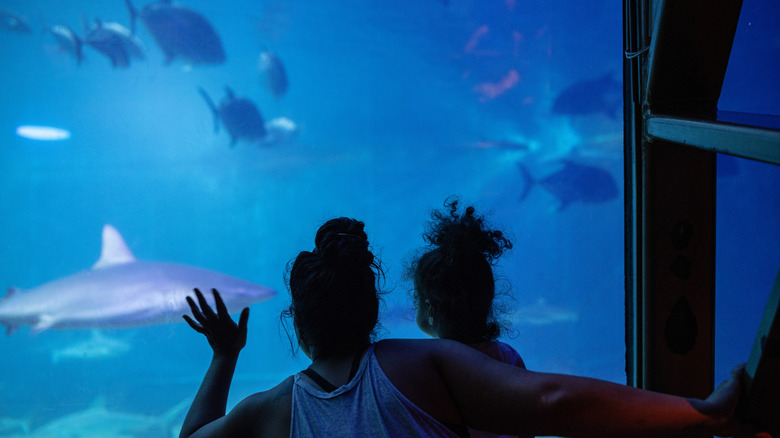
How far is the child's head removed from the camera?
1.25 metres

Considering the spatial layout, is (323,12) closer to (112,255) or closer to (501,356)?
(112,255)

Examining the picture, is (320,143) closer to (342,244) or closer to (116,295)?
(116,295)

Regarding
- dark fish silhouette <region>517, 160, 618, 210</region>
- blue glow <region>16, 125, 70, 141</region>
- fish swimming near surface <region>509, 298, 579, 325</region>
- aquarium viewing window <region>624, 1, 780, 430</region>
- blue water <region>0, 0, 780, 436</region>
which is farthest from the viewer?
blue glow <region>16, 125, 70, 141</region>

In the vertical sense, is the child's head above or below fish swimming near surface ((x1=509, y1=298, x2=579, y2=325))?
below

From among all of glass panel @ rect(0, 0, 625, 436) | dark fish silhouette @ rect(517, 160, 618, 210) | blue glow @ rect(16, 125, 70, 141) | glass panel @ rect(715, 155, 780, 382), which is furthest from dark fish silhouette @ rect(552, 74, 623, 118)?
blue glow @ rect(16, 125, 70, 141)

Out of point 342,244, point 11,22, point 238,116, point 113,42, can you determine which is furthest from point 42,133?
point 342,244

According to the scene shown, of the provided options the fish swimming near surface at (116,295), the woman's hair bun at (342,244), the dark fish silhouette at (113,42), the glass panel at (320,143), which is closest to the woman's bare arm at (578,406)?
the woman's hair bun at (342,244)

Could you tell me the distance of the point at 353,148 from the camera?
53.4 feet

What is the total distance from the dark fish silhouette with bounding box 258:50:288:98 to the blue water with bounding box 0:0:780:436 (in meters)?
3.98

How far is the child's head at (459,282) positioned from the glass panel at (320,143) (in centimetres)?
506

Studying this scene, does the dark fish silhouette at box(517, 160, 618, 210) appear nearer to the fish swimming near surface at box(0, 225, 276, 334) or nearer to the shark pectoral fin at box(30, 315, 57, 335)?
the fish swimming near surface at box(0, 225, 276, 334)

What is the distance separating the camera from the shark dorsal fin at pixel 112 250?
19.8ft

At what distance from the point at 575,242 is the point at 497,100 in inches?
184

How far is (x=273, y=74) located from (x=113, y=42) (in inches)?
101
